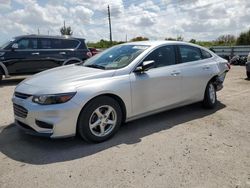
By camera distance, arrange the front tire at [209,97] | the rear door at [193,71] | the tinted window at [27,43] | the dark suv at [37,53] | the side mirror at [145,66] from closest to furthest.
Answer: the side mirror at [145,66] → the rear door at [193,71] → the front tire at [209,97] → the dark suv at [37,53] → the tinted window at [27,43]

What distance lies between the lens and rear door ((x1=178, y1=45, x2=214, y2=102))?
18.1 feet

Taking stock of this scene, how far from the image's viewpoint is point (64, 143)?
172 inches

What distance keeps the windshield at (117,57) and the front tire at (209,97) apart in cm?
185

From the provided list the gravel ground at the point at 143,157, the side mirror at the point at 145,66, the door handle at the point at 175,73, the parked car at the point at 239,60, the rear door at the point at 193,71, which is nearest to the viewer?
the gravel ground at the point at 143,157

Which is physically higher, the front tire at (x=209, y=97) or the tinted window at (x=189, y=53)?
the tinted window at (x=189, y=53)

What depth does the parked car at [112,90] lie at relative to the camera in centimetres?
398

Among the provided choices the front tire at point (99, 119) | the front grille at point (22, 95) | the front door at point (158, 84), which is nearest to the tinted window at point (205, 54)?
the front door at point (158, 84)

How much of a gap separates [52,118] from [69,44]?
789 cm

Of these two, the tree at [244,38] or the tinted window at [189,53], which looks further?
the tree at [244,38]

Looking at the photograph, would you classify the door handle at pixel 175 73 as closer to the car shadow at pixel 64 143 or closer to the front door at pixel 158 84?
the front door at pixel 158 84

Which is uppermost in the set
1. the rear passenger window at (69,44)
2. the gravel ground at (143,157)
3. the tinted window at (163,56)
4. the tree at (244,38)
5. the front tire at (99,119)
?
the tree at (244,38)

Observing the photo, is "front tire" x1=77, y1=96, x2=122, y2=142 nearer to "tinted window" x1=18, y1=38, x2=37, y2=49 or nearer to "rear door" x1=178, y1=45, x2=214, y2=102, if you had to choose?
"rear door" x1=178, y1=45, x2=214, y2=102

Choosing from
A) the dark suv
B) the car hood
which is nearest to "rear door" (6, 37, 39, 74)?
the dark suv

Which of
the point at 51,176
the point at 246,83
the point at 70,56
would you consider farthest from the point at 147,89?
the point at 70,56
